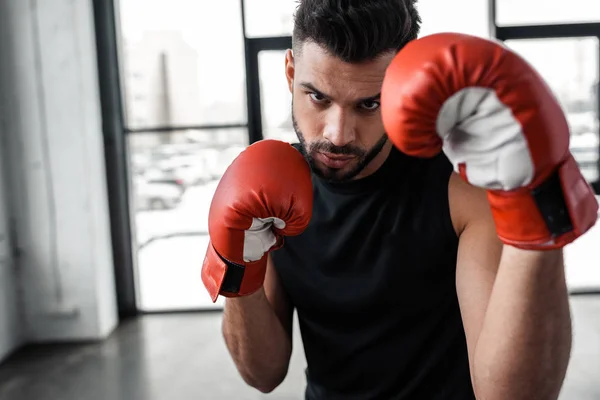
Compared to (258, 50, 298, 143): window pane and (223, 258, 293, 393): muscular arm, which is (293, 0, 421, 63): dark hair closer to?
(223, 258, 293, 393): muscular arm

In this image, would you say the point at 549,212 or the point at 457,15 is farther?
the point at 457,15

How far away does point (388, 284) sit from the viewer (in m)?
1.04

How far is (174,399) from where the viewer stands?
8.42 ft

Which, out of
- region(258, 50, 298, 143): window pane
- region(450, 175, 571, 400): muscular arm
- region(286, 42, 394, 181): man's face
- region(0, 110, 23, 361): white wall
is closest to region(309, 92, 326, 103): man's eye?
region(286, 42, 394, 181): man's face

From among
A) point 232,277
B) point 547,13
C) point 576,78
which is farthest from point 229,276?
point 576,78

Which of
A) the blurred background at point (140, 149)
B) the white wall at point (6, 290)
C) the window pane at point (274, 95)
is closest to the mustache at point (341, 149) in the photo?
the blurred background at point (140, 149)

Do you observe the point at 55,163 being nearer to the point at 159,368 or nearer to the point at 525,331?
the point at 159,368

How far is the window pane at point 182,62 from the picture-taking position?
3.61 metres

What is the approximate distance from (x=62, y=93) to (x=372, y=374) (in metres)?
2.88

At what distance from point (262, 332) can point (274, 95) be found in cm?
273

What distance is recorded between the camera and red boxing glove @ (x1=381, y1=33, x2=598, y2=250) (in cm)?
64

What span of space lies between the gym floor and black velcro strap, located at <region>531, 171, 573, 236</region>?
6.85ft

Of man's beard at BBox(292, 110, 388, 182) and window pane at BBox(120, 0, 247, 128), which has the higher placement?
window pane at BBox(120, 0, 247, 128)

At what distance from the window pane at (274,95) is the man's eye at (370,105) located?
2.62 meters
